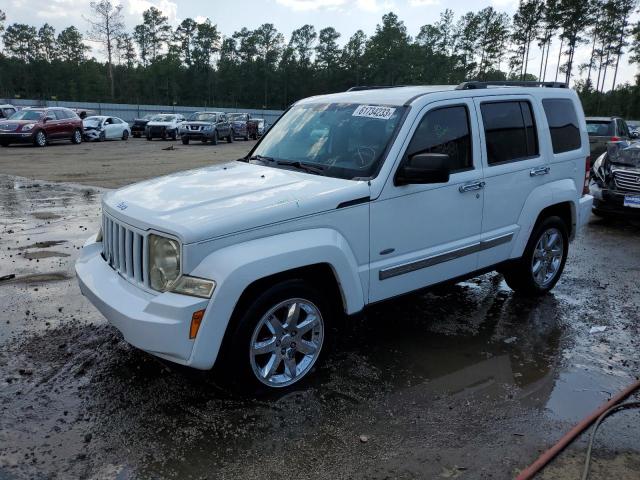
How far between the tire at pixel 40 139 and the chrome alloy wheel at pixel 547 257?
22681 millimetres

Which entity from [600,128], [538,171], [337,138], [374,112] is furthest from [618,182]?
[337,138]

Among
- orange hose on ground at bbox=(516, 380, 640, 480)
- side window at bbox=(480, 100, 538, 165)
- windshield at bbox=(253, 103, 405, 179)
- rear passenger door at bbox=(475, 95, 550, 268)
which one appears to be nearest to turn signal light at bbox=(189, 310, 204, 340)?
windshield at bbox=(253, 103, 405, 179)

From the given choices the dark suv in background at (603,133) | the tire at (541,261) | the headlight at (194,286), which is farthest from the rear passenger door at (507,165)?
the dark suv in background at (603,133)

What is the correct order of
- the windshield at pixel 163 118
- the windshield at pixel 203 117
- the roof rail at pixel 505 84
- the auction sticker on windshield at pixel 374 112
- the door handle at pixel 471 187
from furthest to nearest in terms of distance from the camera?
the windshield at pixel 163 118 → the windshield at pixel 203 117 → the roof rail at pixel 505 84 → the door handle at pixel 471 187 → the auction sticker on windshield at pixel 374 112

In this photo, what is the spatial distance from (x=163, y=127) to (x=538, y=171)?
93.5 feet

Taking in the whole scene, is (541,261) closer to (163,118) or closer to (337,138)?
(337,138)

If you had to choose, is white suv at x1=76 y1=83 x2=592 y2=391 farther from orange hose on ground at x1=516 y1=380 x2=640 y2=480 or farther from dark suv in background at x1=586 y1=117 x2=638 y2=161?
dark suv in background at x1=586 y1=117 x2=638 y2=161

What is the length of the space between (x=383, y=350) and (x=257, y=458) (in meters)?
1.66

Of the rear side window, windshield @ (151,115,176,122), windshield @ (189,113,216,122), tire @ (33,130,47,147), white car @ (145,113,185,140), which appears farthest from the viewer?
windshield @ (151,115,176,122)

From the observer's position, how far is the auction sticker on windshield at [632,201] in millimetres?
8727

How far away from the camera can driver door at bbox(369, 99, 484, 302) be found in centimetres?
392

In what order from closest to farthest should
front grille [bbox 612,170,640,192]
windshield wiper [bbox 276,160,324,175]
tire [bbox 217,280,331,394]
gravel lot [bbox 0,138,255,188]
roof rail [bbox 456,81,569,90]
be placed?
tire [bbox 217,280,331,394], windshield wiper [bbox 276,160,324,175], roof rail [bbox 456,81,569,90], front grille [bbox 612,170,640,192], gravel lot [bbox 0,138,255,188]

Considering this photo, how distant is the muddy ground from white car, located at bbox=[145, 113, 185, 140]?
1051 inches

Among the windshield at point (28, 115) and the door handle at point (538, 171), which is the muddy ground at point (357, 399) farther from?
the windshield at point (28, 115)
